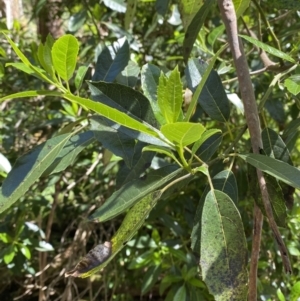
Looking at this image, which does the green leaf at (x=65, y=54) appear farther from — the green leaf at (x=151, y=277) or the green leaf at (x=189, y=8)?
the green leaf at (x=151, y=277)

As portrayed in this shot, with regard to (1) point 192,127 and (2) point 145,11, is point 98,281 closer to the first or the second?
(2) point 145,11

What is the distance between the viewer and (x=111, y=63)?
0.94m

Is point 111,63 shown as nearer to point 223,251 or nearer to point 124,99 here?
point 124,99

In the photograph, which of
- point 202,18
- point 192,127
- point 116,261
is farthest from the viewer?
point 116,261

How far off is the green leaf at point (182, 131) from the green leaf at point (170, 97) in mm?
38

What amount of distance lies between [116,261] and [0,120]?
657mm

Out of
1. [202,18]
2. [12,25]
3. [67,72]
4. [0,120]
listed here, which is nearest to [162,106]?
[67,72]

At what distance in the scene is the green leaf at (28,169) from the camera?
2.28 feet

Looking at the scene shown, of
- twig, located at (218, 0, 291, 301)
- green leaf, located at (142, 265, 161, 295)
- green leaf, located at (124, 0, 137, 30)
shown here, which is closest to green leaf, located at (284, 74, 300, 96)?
twig, located at (218, 0, 291, 301)

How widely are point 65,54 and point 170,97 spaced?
19 centimetres

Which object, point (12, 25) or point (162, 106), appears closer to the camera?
point (162, 106)

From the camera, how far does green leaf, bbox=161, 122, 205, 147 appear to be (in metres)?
0.53

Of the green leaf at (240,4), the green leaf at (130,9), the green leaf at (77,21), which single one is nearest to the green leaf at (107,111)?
the green leaf at (240,4)

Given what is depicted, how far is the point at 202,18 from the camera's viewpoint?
0.83 m
